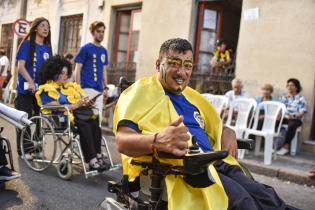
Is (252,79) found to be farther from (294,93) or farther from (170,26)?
(170,26)

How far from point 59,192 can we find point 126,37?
858cm

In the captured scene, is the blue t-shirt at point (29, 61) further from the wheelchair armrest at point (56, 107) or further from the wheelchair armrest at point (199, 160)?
the wheelchair armrest at point (199, 160)

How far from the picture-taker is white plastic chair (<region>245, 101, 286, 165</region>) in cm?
702

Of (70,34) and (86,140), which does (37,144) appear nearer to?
(86,140)

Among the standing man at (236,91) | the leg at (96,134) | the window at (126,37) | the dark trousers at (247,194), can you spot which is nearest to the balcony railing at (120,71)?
the window at (126,37)

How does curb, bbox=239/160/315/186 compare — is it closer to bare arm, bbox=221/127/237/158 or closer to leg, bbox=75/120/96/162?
leg, bbox=75/120/96/162

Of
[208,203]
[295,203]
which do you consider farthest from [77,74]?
[208,203]

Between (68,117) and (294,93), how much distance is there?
4.31 metres

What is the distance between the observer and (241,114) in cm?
759

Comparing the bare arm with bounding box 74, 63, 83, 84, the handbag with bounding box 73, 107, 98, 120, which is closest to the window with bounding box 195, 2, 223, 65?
the bare arm with bounding box 74, 63, 83, 84

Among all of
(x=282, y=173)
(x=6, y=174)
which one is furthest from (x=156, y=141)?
(x=282, y=173)

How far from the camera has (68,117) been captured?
5062 mm

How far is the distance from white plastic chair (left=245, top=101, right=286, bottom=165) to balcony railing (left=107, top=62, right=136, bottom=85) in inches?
199

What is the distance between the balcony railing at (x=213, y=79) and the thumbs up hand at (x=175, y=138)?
704cm
